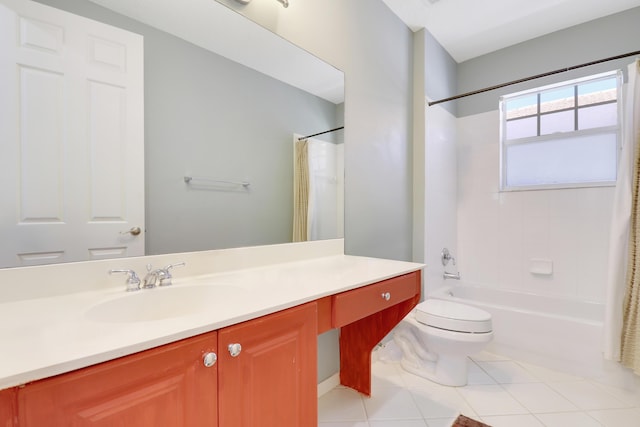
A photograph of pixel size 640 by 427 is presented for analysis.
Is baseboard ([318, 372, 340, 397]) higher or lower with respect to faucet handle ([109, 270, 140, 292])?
lower

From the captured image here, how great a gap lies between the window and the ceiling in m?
0.46

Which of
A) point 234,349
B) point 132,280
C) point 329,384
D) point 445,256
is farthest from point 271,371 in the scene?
point 445,256

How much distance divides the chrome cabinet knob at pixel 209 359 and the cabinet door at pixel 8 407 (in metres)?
0.29

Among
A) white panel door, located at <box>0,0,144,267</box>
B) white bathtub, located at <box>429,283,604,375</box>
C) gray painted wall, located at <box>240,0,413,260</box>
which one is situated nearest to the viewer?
white panel door, located at <box>0,0,144,267</box>

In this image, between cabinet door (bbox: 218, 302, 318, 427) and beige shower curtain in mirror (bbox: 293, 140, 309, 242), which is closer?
cabinet door (bbox: 218, 302, 318, 427)

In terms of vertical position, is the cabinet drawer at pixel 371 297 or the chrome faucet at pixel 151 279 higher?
the chrome faucet at pixel 151 279

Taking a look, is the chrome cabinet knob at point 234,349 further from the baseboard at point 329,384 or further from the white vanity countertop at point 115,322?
the baseboard at point 329,384

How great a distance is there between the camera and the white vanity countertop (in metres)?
0.49

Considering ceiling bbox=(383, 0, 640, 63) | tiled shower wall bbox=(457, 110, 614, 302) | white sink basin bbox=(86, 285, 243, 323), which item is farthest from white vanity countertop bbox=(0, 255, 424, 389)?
ceiling bbox=(383, 0, 640, 63)

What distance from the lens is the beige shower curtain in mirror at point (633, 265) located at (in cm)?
162

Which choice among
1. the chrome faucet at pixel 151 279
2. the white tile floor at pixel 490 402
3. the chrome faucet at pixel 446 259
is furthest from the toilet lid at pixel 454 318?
the chrome faucet at pixel 151 279

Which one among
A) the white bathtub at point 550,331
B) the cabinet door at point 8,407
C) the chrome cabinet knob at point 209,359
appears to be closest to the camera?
the cabinet door at point 8,407

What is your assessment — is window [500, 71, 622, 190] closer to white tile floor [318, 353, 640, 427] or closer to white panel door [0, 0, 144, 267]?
white tile floor [318, 353, 640, 427]

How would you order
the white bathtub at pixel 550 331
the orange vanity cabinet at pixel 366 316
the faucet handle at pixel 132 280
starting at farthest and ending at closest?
the white bathtub at pixel 550 331 < the orange vanity cabinet at pixel 366 316 < the faucet handle at pixel 132 280
